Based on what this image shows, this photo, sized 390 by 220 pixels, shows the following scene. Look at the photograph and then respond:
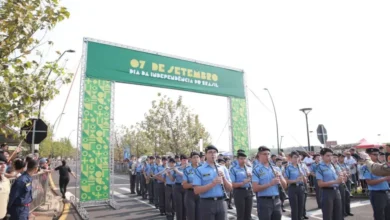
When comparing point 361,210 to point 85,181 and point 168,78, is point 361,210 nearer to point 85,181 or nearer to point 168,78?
point 168,78

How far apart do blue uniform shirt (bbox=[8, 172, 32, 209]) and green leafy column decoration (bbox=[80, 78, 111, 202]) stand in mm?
5684

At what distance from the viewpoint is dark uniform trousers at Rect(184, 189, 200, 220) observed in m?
7.65

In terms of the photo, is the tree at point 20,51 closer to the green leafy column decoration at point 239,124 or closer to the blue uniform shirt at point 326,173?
the blue uniform shirt at point 326,173

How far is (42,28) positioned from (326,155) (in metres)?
7.05

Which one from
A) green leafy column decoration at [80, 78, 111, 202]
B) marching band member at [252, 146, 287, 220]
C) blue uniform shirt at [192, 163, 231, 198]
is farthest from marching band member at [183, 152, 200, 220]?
green leafy column decoration at [80, 78, 111, 202]

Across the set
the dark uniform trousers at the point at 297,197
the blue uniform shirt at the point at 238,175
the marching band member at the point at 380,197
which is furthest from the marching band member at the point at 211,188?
the dark uniform trousers at the point at 297,197

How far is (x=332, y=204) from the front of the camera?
22.7ft

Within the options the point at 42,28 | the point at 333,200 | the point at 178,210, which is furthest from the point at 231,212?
the point at 42,28

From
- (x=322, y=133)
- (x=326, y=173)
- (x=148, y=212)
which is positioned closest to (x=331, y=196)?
(x=326, y=173)

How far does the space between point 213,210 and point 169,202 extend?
4.80 m

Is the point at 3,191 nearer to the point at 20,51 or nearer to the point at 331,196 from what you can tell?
the point at 20,51

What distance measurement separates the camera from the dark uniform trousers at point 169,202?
958 centimetres

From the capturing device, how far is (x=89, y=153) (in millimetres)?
11438

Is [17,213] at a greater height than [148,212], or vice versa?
[17,213]
